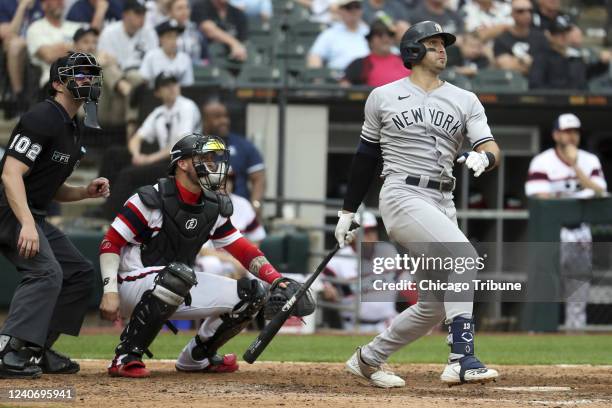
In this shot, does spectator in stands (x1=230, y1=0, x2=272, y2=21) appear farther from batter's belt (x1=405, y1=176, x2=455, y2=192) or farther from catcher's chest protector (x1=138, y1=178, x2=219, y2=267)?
batter's belt (x1=405, y1=176, x2=455, y2=192)

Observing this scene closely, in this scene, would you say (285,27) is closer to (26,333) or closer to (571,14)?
(571,14)

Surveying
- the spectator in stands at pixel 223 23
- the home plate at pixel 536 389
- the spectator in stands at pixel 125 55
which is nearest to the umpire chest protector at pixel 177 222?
the home plate at pixel 536 389

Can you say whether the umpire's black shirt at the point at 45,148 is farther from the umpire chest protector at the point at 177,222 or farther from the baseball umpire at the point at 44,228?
the umpire chest protector at the point at 177,222

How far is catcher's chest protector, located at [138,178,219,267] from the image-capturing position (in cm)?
641

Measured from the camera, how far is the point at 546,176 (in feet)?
37.1

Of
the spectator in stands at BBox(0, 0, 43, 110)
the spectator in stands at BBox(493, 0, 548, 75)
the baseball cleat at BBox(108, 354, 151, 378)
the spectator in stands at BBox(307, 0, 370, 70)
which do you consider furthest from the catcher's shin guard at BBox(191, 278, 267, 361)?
the spectator in stands at BBox(493, 0, 548, 75)

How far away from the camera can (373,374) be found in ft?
20.8

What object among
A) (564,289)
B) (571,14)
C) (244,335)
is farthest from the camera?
(571,14)

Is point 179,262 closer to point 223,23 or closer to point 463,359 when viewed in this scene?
point 463,359

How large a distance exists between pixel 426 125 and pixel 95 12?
22.8ft

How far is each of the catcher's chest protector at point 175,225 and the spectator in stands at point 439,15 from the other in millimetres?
7785

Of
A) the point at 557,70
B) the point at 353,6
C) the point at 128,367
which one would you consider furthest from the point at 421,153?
the point at 557,70

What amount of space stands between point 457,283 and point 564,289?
527 cm

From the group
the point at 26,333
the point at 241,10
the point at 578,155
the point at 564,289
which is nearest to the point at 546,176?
the point at 578,155
